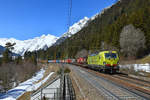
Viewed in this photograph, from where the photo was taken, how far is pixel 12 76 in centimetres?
5112

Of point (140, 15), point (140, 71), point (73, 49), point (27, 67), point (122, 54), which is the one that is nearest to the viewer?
point (140, 71)

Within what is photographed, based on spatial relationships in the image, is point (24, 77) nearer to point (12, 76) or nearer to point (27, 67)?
point (12, 76)

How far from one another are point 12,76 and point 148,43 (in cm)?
4054

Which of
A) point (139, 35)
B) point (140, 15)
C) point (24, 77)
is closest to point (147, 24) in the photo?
point (140, 15)

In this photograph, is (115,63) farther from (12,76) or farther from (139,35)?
(12,76)

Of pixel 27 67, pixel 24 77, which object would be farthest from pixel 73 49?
pixel 24 77

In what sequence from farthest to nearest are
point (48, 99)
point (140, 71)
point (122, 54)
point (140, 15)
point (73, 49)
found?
point (73, 49), point (140, 15), point (122, 54), point (140, 71), point (48, 99)

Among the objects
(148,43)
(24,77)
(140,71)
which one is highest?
(148,43)

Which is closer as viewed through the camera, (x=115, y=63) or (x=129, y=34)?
(x=115, y=63)

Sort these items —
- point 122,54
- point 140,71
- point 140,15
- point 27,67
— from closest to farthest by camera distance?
1. point 140,71
2. point 122,54
3. point 140,15
4. point 27,67

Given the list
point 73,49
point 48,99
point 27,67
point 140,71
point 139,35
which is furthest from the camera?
point 73,49

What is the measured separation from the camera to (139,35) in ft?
133

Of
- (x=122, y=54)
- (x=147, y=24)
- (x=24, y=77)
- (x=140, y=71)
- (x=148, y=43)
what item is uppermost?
(x=147, y=24)

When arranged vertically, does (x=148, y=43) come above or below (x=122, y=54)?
above
